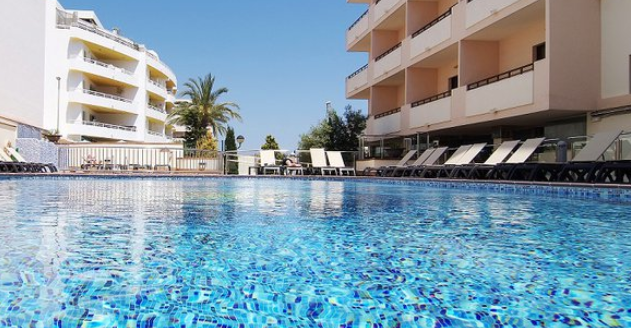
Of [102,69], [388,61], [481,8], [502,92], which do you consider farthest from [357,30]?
[102,69]

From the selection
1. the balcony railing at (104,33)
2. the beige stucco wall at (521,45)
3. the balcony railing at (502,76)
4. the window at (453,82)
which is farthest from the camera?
the balcony railing at (104,33)

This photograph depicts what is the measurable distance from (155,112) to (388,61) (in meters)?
29.5

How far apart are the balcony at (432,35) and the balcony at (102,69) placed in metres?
26.6

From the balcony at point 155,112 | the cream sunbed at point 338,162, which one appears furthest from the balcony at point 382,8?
the balcony at point 155,112

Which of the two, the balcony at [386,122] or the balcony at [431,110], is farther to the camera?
the balcony at [386,122]

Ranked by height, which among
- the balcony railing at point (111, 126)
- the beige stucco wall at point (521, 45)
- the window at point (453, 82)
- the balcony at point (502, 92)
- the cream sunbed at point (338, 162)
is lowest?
the cream sunbed at point (338, 162)

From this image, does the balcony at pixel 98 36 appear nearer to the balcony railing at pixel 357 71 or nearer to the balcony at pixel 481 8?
the balcony railing at pixel 357 71

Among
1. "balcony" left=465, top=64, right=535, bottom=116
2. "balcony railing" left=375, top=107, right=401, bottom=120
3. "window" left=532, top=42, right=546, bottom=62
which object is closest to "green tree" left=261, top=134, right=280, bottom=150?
"balcony railing" left=375, top=107, right=401, bottom=120

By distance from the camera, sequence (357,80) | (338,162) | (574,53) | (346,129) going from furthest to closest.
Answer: (346,129) → (357,80) → (338,162) → (574,53)

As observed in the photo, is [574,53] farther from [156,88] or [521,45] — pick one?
[156,88]

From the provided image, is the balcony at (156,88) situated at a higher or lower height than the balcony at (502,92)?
higher

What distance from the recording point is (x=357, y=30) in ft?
90.4

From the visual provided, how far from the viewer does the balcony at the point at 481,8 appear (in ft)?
47.1

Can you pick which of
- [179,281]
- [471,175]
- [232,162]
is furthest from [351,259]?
[232,162]
